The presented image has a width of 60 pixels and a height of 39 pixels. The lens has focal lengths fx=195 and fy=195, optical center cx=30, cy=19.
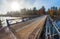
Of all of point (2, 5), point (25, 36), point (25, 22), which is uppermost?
point (2, 5)

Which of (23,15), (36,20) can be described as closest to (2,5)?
(23,15)

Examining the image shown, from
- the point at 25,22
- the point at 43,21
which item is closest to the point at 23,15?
the point at 25,22

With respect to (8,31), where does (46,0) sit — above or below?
above

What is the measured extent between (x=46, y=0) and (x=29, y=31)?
0.47 metres

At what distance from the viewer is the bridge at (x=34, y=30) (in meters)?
2.50

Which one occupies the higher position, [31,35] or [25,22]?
[25,22]

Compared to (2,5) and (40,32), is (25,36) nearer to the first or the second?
(40,32)

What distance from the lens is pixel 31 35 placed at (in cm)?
252

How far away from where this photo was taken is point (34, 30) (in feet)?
8.35

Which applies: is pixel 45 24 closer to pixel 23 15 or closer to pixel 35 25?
pixel 35 25

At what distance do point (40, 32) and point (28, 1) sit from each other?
444mm

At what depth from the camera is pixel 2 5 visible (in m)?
2.64

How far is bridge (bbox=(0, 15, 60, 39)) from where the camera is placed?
98.5 inches

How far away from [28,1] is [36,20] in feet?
0.90
